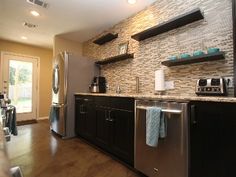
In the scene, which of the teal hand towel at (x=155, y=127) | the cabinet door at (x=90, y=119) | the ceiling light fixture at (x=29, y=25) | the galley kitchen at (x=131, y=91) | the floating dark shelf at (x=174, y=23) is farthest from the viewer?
the ceiling light fixture at (x=29, y=25)

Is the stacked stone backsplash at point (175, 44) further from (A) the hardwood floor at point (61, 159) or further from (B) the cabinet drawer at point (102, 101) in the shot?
(A) the hardwood floor at point (61, 159)

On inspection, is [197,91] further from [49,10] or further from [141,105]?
[49,10]

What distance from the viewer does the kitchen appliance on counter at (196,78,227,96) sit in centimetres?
161

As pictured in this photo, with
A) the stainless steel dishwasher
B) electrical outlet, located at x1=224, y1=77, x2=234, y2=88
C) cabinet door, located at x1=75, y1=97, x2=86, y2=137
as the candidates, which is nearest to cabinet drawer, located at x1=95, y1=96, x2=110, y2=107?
cabinet door, located at x1=75, y1=97, x2=86, y2=137

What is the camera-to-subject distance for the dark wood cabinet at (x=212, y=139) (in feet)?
3.95

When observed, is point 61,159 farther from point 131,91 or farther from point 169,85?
point 169,85

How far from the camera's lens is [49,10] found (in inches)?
113

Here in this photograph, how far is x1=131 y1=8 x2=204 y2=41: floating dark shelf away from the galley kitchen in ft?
0.04

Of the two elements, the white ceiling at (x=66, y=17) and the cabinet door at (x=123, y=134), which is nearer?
the cabinet door at (x=123, y=134)

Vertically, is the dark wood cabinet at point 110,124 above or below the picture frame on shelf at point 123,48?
below

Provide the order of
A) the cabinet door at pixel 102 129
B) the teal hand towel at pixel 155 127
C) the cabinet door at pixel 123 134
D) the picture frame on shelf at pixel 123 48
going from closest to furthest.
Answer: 1. the teal hand towel at pixel 155 127
2. the cabinet door at pixel 123 134
3. the cabinet door at pixel 102 129
4. the picture frame on shelf at pixel 123 48

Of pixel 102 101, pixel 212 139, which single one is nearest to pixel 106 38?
pixel 102 101

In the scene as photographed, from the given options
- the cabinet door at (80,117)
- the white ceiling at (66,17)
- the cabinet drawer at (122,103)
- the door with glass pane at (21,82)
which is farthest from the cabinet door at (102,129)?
the door with glass pane at (21,82)

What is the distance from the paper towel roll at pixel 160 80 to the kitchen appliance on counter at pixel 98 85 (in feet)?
5.03
